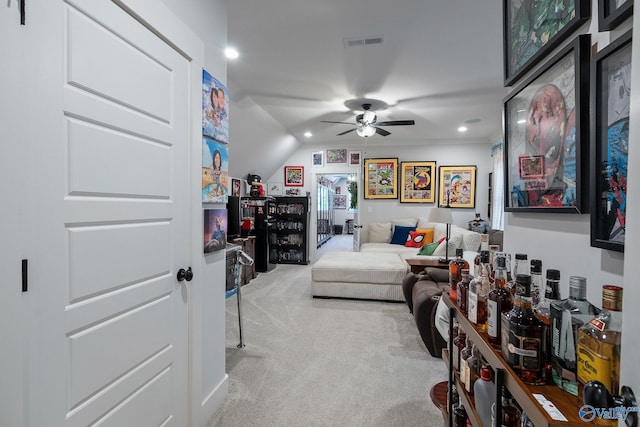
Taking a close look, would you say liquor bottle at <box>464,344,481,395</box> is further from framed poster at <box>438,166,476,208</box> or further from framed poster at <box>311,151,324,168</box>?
framed poster at <box>311,151,324,168</box>

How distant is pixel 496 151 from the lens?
19.0 feet

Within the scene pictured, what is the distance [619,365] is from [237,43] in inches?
120

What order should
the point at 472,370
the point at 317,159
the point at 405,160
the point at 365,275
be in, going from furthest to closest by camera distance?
1. the point at 317,159
2. the point at 405,160
3. the point at 365,275
4. the point at 472,370

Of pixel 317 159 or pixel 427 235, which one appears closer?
pixel 427 235

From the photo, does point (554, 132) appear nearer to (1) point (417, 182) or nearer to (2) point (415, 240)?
(2) point (415, 240)

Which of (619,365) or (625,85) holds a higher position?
(625,85)

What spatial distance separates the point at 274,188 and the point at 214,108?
525 centimetres

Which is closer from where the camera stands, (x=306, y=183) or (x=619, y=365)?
(x=619, y=365)

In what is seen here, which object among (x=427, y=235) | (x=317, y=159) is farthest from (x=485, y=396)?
(x=317, y=159)

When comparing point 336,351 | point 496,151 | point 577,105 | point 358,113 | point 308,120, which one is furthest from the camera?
point 496,151

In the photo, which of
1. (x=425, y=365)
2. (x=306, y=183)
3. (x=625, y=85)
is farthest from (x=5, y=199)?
(x=306, y=183)

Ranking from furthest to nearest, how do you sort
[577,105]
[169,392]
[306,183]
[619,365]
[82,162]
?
1. [306,183]
2. [169,392]
3. [82,162]
4. [577,105]
5. [619,365]

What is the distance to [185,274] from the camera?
5.03ft

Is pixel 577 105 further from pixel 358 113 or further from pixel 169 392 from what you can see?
pixel 358 113
